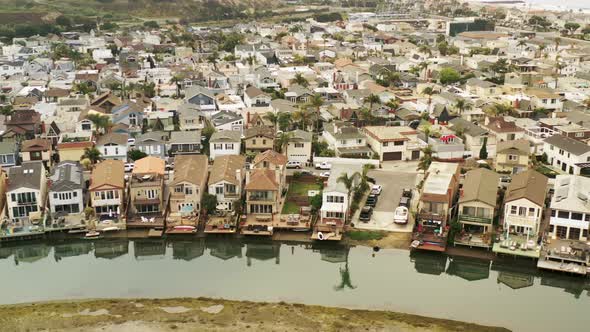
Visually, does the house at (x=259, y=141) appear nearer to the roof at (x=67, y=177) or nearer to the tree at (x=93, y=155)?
the tree at (x=93, y=155)

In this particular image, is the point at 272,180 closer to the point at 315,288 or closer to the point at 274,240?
the point at 274,240

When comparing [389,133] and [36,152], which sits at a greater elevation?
[389,133]

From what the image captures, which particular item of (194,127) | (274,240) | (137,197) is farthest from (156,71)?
(274,240)

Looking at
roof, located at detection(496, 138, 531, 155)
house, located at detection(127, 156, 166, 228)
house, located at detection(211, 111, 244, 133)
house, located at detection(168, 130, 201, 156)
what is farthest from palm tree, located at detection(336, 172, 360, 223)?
house, located at detection(211, 111, 244, 133)

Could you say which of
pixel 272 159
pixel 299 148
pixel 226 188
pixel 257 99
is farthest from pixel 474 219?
pixel 257 99

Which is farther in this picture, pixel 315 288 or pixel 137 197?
pixel 137 197

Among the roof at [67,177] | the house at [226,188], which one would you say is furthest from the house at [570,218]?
the roof at [67,177]

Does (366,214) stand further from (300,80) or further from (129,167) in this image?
(300,80)

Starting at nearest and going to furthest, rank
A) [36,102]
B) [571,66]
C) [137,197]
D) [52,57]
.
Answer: [137,197], [36,102], [571,66], [52,57]
